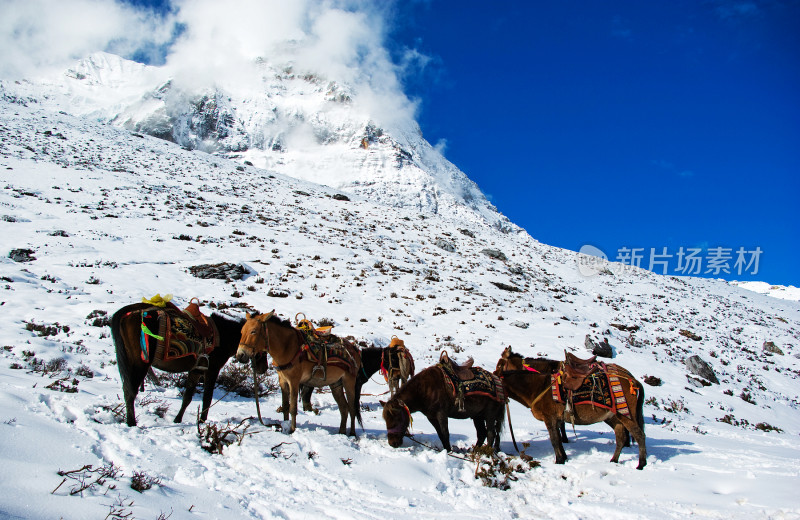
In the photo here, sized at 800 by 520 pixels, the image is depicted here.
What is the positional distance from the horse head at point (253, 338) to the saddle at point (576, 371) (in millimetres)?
4517

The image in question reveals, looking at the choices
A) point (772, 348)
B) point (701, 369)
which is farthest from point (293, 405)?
point (772, 348)

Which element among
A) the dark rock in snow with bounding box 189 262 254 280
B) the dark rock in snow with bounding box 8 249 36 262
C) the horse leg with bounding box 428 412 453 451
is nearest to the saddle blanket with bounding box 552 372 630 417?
the horse leg with bounding box 428 412 453 451

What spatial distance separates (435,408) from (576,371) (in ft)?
7.42

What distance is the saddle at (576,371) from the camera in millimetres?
5746

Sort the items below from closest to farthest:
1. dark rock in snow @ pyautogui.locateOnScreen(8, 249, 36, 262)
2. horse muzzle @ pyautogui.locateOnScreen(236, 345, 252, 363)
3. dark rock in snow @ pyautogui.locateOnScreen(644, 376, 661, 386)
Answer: horse muzzle @ pyautogui.locateOnScreen(236, 345, 252, 363) → dark rock in snow @ pyautogui.locateOnScreen(644, 376, 661, 386) → dark rock in snow @ pyautogui.locateOnScreen(8, 249, 36, 262)

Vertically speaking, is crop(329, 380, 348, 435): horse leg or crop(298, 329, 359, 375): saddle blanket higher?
crop(298, 329, 359, 375): saddle blanket

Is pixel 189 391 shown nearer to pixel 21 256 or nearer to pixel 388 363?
pixel 388 363

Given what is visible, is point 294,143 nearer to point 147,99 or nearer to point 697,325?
point 147,99

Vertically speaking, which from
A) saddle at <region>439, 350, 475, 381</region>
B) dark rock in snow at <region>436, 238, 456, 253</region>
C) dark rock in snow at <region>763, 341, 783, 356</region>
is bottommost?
saddle at <region>439, 350, 475, 381</region>

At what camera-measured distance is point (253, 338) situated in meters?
5.21

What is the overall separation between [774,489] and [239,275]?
62.1 ft

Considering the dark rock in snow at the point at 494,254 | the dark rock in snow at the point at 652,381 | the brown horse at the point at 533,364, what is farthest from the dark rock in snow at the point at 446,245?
the brown horse at the point at 533,364

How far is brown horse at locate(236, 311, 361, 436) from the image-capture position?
5.26m

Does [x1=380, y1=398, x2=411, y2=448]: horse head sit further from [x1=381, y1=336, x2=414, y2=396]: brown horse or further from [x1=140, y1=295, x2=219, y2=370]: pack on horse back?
[x1=140, y1=295, x2=219, y2=370]: pack on horse back
